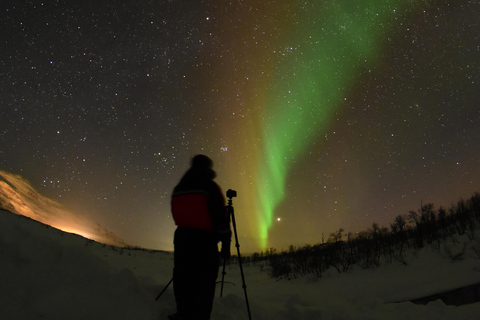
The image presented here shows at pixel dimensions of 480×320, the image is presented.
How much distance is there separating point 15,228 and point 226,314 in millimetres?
2916

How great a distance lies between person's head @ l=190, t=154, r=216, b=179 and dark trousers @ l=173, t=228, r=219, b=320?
0.73 metres

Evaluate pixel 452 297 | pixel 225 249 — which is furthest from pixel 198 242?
pixel 452 297

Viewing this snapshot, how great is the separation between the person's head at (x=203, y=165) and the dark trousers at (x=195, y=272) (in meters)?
0.73

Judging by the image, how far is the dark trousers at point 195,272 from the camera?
278 cm

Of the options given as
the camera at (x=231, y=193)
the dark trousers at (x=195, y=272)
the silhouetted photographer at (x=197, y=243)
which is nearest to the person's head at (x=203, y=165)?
the silhouetted photographer at (x=197, y=243)

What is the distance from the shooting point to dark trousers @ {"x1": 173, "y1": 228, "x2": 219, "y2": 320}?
278cm

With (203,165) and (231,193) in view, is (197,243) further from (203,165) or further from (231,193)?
(231,193)

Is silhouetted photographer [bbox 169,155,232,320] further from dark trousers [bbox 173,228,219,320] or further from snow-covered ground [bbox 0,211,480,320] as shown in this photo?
snow-covered ground [bbox 0,211,480,320]

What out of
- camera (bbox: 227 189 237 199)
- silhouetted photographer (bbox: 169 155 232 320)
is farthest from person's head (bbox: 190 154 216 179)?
camera (bbox: 227 189 237 199)

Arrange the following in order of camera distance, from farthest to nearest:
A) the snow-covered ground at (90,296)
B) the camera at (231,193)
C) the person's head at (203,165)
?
1. the camera at (231,193)
2. the person's head at (203,165)
3. the snow-covered ground at (90,296)

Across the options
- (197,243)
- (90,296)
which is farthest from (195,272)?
(90,296)

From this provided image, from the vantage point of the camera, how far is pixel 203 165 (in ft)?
10.9

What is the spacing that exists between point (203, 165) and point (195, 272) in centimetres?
127

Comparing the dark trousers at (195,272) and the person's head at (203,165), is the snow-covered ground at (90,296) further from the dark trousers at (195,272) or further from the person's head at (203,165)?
the person's head at (203,165)
